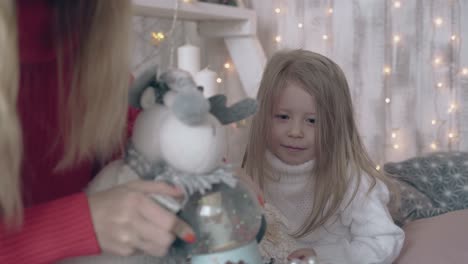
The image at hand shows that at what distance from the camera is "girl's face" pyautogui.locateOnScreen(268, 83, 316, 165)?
1.25 metres

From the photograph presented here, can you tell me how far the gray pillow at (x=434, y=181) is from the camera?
1428 millimetres

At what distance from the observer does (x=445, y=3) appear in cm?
162

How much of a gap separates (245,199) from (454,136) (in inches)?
47.9

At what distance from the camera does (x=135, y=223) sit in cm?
55

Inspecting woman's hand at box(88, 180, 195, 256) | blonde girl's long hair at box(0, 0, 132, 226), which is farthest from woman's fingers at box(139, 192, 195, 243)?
blonde girl's long hair at box(0, 0, 132, 226)

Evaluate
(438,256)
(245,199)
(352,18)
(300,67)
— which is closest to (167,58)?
(300,67)

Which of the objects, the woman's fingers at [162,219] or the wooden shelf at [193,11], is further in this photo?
the wooden shelf at [193,11]

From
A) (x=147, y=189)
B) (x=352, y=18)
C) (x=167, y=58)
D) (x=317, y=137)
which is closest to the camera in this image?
(x=147, y=189)

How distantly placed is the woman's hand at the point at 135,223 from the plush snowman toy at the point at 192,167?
0.02 m

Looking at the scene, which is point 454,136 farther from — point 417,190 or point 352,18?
point 352,18

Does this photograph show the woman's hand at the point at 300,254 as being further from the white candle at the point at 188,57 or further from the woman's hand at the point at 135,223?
the white candle at the point at 188,57

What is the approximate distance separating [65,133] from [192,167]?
0.52ft

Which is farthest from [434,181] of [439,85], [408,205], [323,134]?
[323,134]

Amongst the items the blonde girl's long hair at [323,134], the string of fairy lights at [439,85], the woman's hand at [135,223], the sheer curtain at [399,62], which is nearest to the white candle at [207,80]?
the blonde girl's long hair at [323,134]
